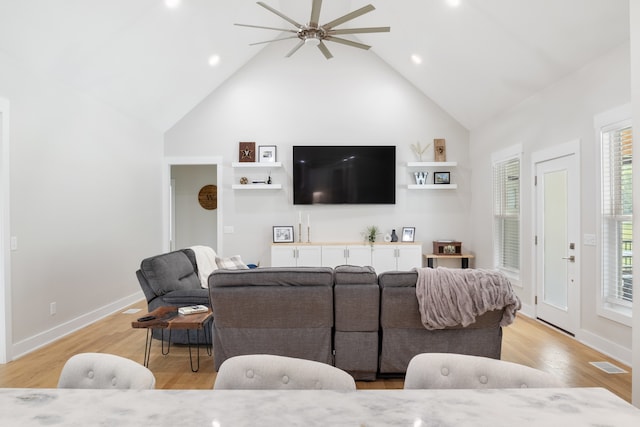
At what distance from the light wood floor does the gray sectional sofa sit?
1.02 ft

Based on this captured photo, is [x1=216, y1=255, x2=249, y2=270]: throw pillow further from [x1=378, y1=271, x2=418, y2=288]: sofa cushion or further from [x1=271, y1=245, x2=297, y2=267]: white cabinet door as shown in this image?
[x1=378, y1=271, x2=418, y2=288]: sofa cushion

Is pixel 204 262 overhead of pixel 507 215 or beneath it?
beneath

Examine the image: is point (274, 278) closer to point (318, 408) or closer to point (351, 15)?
point (318, 408)

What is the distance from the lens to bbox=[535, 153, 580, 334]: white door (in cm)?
418

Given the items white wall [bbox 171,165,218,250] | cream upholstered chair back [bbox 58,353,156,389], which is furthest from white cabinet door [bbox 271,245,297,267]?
cream upholstered chair back [bbox 58,353,156,389]

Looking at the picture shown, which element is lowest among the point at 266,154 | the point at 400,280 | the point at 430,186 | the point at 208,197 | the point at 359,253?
the point at 359,253

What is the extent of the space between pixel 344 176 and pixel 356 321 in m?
4.20

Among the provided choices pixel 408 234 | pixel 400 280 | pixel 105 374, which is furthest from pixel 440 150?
pixel 105 374

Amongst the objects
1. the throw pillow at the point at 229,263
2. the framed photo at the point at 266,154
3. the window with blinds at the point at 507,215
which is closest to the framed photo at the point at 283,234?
the framed photo at the point at 266,154

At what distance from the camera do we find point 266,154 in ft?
22.9

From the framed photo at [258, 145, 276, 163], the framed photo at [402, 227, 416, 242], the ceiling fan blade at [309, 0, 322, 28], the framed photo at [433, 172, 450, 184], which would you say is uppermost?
the ceiling fan blade at [309, 0, 322, 28]

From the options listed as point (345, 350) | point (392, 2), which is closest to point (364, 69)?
point (392, 2)

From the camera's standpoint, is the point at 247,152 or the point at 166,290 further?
the point at 247,152

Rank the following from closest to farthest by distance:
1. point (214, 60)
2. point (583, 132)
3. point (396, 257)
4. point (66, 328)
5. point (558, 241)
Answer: point (583, 132) → point (66, 328) → point (558, 241) → point (214, 60) → point (396, 257)
